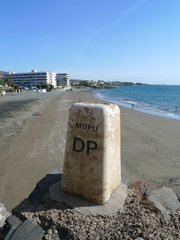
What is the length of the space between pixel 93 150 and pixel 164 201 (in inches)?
54.6

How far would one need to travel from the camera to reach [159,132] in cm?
1862

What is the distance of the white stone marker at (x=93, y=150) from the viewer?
4.28m

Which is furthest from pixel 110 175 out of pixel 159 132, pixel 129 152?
pixel 159 132

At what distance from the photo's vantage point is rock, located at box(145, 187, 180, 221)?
4.48 metres

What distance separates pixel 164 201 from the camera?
4.76 m

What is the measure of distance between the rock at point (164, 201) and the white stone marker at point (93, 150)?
A: 647 millimetres

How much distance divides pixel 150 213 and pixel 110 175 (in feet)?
2.41

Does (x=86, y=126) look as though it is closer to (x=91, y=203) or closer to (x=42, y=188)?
(x=91, y=203)

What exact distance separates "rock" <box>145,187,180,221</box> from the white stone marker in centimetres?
65

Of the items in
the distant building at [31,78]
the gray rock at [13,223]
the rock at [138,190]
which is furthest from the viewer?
the distant building at [31,78]

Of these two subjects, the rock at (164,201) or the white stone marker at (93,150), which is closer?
the white stone marker at (93,150)

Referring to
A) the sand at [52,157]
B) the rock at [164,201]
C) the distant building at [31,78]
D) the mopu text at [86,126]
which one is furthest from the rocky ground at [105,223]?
the distant building at [31,78]

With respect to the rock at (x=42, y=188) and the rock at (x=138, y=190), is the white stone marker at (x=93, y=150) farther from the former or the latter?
the rock at (x=42, y=188)

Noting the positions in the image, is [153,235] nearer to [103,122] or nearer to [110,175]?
[110,175]
